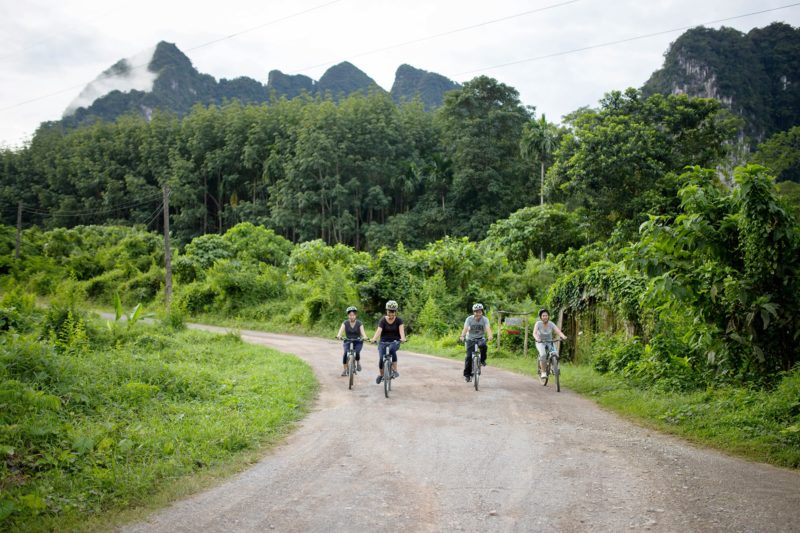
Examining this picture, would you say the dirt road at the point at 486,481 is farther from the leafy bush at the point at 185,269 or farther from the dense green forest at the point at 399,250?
the leafy bush at the point at 185,269

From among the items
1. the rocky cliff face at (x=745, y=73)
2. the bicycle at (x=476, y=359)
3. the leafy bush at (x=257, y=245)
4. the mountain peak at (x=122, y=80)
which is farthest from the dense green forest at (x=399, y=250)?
the mountain peak at (x=122, y=80)

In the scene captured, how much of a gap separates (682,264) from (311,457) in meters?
6.84

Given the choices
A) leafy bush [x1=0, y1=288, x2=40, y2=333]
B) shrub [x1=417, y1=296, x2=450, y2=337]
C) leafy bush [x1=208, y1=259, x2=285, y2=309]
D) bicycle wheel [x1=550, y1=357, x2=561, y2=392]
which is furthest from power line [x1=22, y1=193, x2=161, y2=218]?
bicycle wheel [x1=550, y1=357, x2=561, y2=392]

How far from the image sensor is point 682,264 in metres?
9.81

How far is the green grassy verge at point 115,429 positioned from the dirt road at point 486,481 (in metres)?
0.49

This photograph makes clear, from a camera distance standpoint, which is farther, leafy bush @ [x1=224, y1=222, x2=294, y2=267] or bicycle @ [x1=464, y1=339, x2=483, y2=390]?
leafy bush @ [x1=224, y1=222, x2=294, y2=267]

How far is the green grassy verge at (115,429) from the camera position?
17.7 ft

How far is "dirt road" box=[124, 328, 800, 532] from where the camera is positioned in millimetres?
5027

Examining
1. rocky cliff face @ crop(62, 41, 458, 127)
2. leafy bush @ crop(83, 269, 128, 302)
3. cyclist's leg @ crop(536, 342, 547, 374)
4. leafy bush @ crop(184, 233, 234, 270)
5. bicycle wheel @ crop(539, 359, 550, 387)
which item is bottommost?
bicycle wheel @ crop(539, 359, 550, 387)

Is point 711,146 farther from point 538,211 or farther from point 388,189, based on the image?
point 388,189

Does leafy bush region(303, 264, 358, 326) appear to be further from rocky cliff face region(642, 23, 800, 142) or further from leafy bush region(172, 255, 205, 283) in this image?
rocky cliff face region(642, 23, 800, 142)

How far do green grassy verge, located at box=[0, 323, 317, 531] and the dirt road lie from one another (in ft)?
1.60

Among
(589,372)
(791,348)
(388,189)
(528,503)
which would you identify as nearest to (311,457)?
(528,503)

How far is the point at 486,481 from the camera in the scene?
608 centimetres
